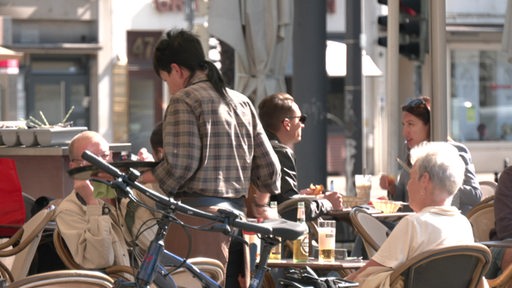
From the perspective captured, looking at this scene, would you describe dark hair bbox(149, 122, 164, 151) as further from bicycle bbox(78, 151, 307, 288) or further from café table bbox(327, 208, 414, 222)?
bicycle bbox(78, 151, 307, 288)

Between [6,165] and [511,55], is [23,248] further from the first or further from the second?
[511,55]

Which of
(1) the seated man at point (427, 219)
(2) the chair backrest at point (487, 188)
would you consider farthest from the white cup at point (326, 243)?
(2) the chair backrest at point (487, 188)

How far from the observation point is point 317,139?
1259 centimetres

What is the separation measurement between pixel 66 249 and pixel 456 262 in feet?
6.36

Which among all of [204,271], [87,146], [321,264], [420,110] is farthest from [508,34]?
[204,271]

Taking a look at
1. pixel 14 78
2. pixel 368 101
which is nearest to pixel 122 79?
pixel 14 78

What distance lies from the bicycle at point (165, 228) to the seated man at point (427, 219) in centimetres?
100

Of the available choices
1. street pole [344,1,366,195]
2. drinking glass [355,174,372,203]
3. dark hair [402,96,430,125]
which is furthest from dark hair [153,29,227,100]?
street pole [344,1,366,195]

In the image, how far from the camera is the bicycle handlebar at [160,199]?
4.61 metres

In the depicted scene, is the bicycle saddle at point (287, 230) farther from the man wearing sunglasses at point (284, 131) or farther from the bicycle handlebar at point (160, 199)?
the man wearing sunglasses at point (284, 131)

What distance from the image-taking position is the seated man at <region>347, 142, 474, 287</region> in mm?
5965

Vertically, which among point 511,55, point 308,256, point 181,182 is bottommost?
point 308,256

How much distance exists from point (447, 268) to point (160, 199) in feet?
5.94

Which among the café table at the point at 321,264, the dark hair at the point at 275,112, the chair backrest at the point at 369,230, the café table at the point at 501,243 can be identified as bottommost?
the café table at the point at 321,264
